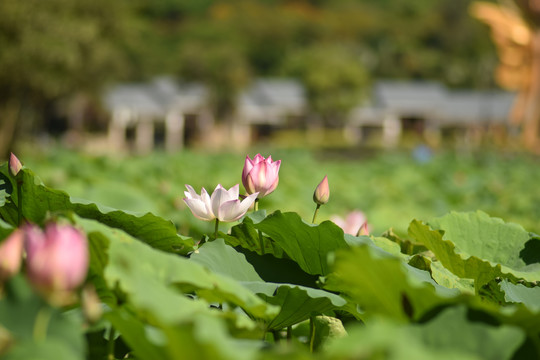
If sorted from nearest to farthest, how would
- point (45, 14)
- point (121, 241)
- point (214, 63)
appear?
point (121, 241) → point (45, 14) → point (214, 63)

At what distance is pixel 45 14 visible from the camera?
17.9 m

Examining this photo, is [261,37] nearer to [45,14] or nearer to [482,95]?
[482,95]

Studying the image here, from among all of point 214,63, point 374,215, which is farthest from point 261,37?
point 374,215

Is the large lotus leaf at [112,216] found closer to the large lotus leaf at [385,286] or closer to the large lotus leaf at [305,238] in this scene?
the large lotus leaf at [305,238]

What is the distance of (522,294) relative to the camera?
1188mm

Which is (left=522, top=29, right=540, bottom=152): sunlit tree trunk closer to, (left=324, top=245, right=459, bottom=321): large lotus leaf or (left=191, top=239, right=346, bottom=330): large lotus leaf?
(left=191, top=239, right=346, bottom=330): large lotus leaf

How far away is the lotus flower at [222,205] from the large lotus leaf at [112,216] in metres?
0.09

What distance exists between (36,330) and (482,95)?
173 ft

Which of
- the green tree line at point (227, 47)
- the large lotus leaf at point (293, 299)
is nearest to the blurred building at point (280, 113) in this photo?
the green tree line at point (227, 47)

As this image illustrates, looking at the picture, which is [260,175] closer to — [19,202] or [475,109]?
[19,202]

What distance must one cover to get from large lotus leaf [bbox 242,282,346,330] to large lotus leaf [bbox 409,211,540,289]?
12.7 inches

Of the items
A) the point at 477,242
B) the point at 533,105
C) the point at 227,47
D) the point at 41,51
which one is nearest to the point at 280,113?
the point at 227,47

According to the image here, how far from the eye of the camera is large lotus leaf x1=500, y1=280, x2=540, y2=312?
3.76 ft

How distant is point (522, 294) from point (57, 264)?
0.84 meters
